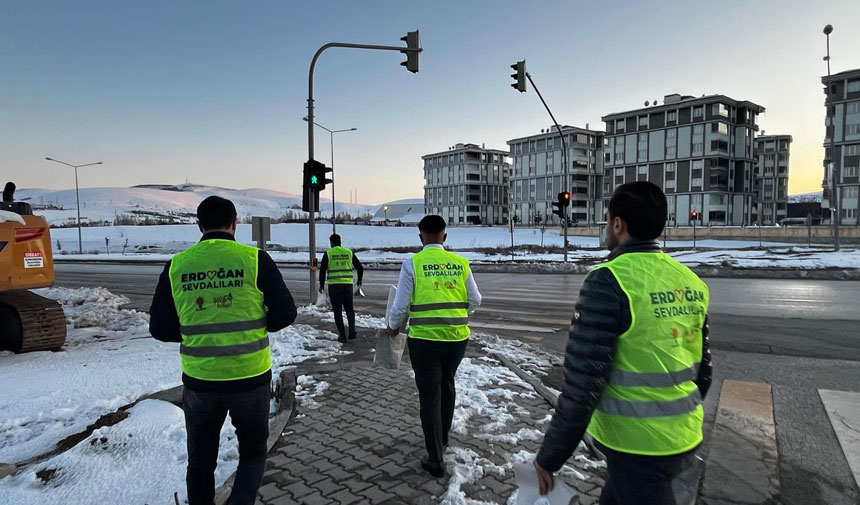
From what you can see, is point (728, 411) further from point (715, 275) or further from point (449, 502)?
point (715, 275)

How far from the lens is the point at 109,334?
31.8 ft

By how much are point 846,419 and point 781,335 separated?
444 centimetres

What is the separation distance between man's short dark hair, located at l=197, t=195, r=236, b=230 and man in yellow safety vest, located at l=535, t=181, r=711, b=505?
2184 millimetres

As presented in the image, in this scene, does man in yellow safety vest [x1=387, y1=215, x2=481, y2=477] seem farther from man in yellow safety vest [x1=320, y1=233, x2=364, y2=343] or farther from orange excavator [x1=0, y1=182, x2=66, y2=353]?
orange excavator [x1=0, y1=182, x2=66, y2=353]

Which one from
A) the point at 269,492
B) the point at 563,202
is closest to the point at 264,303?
the point at 269,492

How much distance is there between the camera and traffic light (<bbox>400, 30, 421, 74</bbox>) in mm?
13359

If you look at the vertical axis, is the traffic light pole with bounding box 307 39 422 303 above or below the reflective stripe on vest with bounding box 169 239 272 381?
above

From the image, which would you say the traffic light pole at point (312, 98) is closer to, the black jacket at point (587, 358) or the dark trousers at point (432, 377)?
the dark trousers at point (432, 377)

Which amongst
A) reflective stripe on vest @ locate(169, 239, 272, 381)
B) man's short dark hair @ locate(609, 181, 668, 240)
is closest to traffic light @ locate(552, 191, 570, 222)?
reflective stripe on vest @ locate(169, 239, 272, 381)

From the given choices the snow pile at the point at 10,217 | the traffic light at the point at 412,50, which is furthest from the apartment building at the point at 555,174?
the snow pile at the point at 10,217

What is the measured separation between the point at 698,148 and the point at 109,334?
8064cm

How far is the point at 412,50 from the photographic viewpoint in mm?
13289

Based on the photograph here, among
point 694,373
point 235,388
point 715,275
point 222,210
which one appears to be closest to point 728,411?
point 694,373

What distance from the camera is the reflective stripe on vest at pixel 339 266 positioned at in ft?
28.9
